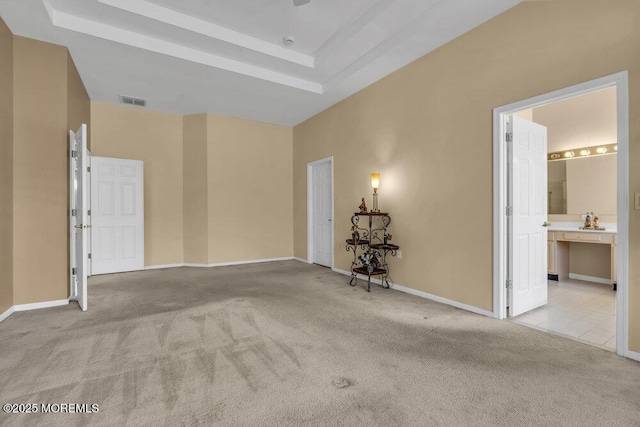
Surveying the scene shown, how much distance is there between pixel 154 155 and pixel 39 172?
2.50 metres

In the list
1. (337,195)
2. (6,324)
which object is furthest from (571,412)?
(6,324)

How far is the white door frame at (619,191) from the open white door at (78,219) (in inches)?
171

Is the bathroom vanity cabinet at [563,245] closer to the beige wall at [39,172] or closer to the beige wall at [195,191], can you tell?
the beige wall at [195,191]

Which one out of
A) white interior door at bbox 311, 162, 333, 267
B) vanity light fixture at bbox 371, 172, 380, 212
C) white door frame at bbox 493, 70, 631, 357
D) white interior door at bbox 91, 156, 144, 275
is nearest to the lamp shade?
A: vanity light fixture at bbox 371, 172, 380, 212

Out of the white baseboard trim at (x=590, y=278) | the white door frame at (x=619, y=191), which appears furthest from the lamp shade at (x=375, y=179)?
the white baseboard trim at (x=590, y=278)

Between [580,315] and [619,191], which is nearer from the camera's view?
[619,191]

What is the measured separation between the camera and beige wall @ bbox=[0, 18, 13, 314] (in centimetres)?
300

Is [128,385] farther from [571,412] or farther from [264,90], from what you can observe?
[264,90]

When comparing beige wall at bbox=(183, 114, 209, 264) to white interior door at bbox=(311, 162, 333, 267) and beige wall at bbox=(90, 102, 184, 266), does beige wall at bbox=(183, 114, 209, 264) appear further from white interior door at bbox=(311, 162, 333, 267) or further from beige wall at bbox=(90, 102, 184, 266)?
white interior door at bbox=(311, 162, 333, 267)

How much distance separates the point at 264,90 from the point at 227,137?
5.60ft

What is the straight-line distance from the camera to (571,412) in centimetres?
162

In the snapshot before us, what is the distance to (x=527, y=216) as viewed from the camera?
321 centimetres

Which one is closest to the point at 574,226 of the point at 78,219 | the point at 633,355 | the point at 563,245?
the point at 563,245

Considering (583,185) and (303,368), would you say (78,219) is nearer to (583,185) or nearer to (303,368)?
(303,368)
